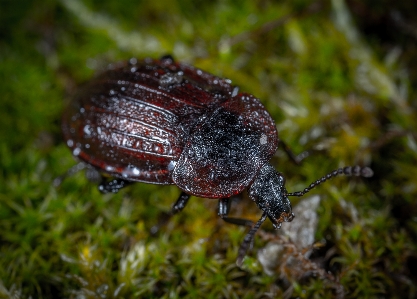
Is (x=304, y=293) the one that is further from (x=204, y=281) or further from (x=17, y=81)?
(x=17, y=81)

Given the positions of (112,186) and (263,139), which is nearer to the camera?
(263,139)

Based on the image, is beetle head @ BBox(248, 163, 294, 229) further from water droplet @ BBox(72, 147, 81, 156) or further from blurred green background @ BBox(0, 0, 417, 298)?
water droplet @ BBox(72, 147, 81, 156)

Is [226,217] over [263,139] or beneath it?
beneath

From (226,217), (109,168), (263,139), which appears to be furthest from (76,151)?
(263,139)

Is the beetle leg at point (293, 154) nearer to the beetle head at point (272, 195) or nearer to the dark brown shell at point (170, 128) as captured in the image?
the dark brown shell at point (170, 128)

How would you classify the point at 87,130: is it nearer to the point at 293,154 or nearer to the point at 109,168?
the point at 109,168

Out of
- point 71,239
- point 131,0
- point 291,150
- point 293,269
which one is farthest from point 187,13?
point 293,269

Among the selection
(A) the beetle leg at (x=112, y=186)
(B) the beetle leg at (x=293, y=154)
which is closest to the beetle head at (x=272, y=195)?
(B) the beetle leg at (x=293, y=154)

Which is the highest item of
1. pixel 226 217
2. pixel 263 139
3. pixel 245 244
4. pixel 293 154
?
pixel 293 154
